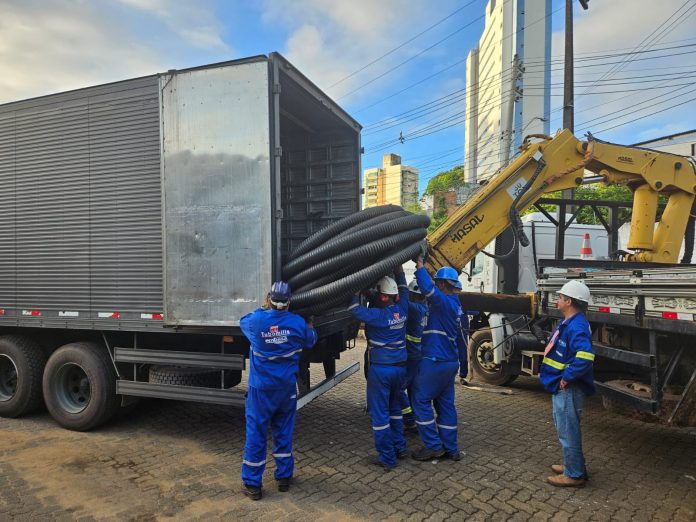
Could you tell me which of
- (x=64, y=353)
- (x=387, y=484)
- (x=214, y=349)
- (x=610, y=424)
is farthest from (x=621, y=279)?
(x=64, y=353)

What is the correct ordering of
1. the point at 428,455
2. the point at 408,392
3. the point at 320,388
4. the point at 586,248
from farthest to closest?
the point at 586,248, the point at 408,392, the point at 320,388, the point at 428,455

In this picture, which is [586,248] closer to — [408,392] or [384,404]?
[408,392]

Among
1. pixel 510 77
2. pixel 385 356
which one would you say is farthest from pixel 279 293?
pixel 510 77

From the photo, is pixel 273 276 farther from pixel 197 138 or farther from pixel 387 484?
pixel 387 484

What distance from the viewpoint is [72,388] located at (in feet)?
16.8

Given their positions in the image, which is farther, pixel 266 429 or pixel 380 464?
pixel 380 464

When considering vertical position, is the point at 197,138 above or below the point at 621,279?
above

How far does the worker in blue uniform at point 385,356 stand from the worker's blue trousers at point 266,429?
0.76 metres

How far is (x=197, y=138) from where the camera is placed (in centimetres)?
410

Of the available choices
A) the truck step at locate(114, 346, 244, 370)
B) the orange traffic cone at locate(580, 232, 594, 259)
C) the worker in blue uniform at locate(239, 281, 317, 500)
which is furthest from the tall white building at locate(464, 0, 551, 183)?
the worker in blue uniform at locate(239, 281, 317, 500)

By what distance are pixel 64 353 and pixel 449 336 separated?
3957 mm

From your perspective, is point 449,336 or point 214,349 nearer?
point 449,336

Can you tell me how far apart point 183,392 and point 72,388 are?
1675 mm

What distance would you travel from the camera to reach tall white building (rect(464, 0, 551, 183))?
28594mm
